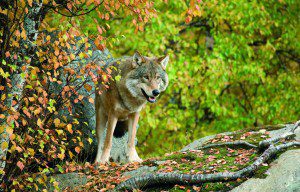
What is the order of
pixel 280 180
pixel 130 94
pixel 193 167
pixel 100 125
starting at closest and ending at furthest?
pixel 280 180 → pixel 193 167 → pixel 130 94 → pixel 100 125

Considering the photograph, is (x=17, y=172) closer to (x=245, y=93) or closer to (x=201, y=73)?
(x=201, y=73)

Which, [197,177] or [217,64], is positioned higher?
[217,64]

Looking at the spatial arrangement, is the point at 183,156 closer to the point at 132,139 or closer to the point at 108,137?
the point at 132,139

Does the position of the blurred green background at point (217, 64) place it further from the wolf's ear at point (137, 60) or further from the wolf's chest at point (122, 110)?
Result: the wolf's ear at point (137, 60)

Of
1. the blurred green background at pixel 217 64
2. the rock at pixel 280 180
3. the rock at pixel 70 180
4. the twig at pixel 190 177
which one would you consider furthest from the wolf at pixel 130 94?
the blurred green background at pixel 217 64

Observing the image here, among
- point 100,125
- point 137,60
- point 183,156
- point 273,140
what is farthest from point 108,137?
point 273,140

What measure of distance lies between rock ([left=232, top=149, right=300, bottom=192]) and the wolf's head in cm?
308

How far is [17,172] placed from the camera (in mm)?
8727

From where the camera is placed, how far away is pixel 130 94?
9.91 meters

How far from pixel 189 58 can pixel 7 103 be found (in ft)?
34.9

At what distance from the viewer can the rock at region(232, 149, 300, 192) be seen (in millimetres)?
6855

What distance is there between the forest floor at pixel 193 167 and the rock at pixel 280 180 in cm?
12

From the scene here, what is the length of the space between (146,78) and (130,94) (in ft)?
1.52

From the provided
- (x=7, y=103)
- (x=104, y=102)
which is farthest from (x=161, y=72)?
(x=7, y=103)
